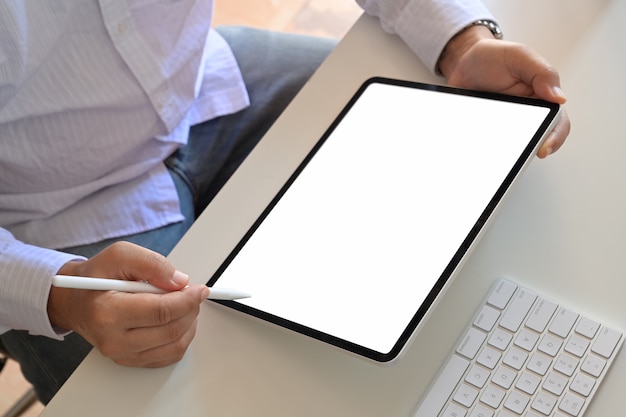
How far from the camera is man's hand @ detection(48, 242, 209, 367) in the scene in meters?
0.62

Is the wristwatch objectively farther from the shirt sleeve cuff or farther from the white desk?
the shirt sleeve cuff

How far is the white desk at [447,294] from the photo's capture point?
1.98 ft

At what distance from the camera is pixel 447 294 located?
0.63 m

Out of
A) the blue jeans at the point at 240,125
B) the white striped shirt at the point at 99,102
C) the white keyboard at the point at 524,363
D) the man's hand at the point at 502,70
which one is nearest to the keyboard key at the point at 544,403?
the white keyboard at the point at 524,363

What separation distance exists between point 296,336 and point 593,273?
264mm

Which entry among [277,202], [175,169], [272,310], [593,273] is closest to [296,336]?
[272,310]

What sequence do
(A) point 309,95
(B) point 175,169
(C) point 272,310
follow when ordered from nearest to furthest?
1. (C) point 272,310
2. (A) point 309,95
3. (B) point 175,169

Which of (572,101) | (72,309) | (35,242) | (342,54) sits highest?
(572,101)

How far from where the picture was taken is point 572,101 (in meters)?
0.71

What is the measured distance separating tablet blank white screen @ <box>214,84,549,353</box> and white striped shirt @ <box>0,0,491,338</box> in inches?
4.7

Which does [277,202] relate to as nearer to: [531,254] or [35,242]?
[531,254]

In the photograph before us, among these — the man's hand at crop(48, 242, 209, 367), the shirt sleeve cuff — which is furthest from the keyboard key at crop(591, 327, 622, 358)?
the shirt sleeve cuff

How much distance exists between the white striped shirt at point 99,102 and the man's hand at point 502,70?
0.06 feet

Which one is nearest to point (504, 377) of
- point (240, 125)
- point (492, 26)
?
point (492, 26)
